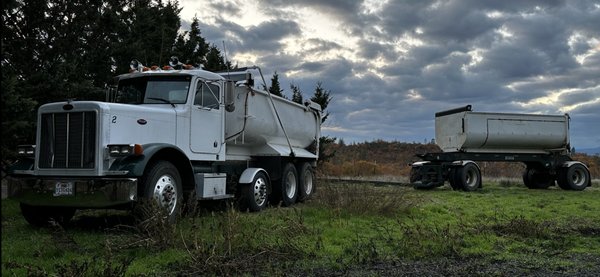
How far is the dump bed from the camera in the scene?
811 inches

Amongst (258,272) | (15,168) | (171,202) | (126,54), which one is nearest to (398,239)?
(258,272)

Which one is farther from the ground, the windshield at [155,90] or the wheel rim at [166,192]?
the windshield at [155,90]

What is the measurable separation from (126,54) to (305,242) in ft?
36.6

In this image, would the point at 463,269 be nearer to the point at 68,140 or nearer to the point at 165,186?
the point at 165,186

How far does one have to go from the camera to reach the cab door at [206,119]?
10188 millimetres

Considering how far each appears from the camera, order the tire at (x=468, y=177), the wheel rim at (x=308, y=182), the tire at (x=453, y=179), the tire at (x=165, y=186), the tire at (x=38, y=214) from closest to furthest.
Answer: the tire at (x=165, y=186) < the tire at (x=38, y=214) < the wheel rim at (x=308, y=182) < the tire at (x=468, y=177) < the tire at (x=453, y=179)

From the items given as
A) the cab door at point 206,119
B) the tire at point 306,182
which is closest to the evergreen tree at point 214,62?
the tire at point 306,182

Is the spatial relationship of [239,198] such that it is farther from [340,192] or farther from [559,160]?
[559,160]

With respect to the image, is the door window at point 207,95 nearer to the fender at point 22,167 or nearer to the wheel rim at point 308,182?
the fender at point 22,167

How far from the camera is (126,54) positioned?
1611 cm

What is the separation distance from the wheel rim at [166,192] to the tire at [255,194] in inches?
104

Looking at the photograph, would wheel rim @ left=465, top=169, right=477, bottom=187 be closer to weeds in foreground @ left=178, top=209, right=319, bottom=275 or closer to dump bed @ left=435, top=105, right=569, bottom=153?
dump bed @ left=435, top=105, right=569, bottom=153

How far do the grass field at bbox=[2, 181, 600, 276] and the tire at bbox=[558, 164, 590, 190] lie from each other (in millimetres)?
12892

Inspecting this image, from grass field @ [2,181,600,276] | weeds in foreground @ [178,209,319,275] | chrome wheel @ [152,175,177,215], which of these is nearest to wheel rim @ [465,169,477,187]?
grass field @ [2,181,600,276]
